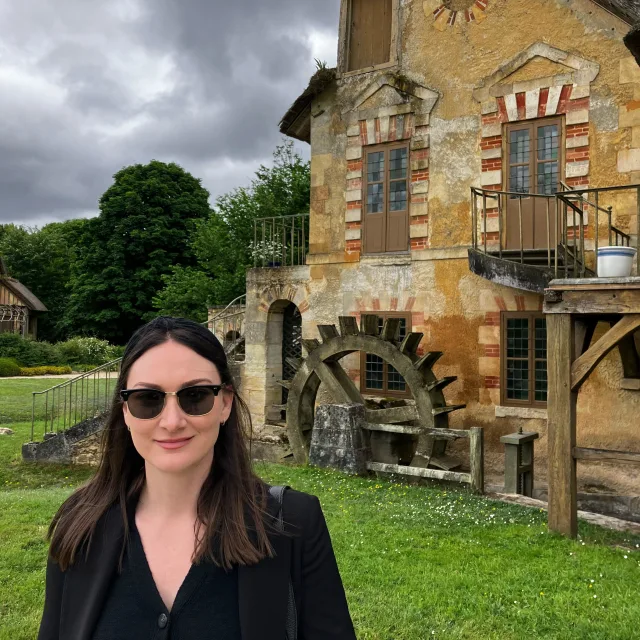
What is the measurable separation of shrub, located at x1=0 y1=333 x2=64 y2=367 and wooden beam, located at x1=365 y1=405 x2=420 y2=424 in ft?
82.5

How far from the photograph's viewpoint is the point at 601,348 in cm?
692

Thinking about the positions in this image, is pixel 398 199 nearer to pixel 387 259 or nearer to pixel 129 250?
pixel 387 259

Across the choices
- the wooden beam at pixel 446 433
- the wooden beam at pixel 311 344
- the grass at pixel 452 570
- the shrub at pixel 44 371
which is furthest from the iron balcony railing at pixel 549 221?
the shrub at pixel 44 371

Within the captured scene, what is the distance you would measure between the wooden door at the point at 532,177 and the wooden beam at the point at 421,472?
12.6 ft

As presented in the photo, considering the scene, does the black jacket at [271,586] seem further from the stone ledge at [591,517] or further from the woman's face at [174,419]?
the stone ledge at [591,517]

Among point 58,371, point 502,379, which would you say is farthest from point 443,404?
point 58,371

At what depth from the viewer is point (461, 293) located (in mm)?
11375

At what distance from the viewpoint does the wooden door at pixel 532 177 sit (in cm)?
1053

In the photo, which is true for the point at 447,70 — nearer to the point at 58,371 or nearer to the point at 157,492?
the point at 157,492

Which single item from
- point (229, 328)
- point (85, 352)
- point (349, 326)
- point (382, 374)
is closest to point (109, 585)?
point (349, 326)

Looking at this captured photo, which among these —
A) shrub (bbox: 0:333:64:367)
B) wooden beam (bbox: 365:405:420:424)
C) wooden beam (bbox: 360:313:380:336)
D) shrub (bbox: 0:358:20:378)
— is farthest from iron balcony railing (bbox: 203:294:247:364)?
shrub (bbox: 0:333:64:367)

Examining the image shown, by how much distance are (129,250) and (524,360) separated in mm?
29760

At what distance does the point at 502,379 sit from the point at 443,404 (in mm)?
1058

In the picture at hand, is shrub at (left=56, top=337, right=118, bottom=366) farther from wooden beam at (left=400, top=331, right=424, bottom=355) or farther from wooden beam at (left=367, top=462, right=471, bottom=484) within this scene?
wooden beam at (left=367, top=462, right=471, bottom=484)
